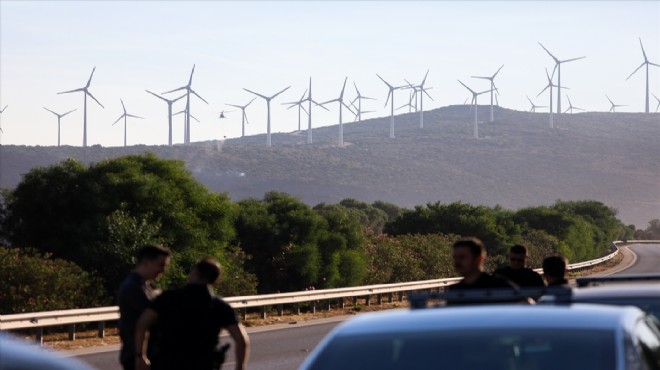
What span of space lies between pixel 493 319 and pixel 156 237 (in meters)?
27.6

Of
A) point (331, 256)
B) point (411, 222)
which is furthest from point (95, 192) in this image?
point (411, 222)

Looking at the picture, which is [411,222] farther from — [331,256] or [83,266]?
[83,266]

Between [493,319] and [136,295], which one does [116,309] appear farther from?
[493,319]

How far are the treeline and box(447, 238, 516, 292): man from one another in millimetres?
18334

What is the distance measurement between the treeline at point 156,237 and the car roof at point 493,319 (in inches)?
840

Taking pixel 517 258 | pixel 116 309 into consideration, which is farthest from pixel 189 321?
pixel 116 309

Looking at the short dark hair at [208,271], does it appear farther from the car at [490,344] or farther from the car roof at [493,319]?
the car at [490,344]

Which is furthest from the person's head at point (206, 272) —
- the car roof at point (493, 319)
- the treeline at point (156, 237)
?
the treeline at point (156, 237)

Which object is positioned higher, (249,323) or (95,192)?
(95,192)

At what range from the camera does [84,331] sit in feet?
89.0

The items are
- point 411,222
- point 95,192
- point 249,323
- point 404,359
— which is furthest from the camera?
point 411,222

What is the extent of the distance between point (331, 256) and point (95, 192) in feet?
36.7

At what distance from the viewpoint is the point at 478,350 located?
20.0 feet

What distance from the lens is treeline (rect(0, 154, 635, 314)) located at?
29469 millimetres
